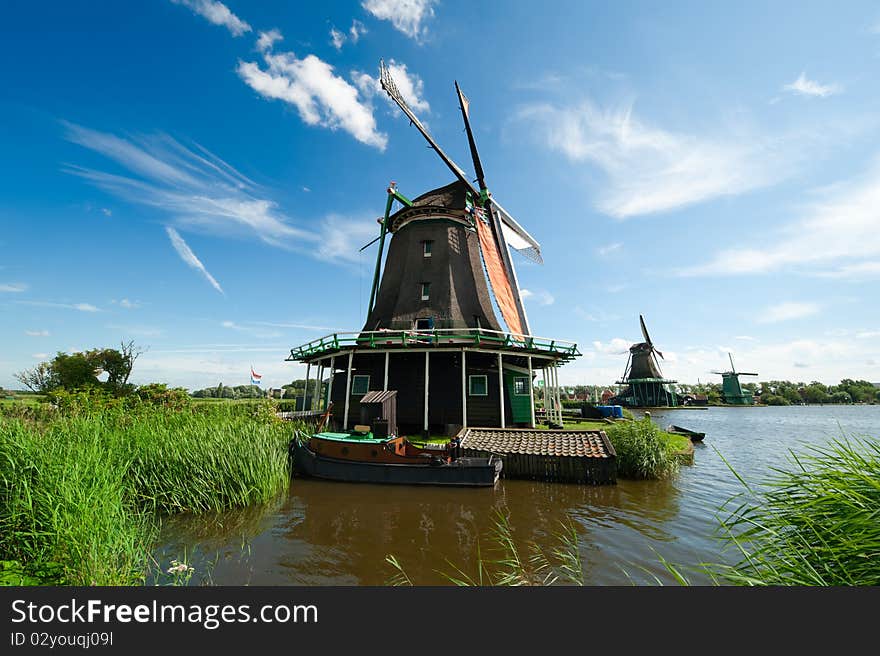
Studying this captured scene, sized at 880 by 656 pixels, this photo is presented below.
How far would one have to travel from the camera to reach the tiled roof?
11.8 meters

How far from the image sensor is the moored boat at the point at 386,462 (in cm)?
1062

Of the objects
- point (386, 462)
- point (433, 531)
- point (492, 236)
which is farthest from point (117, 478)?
point (492, 236)

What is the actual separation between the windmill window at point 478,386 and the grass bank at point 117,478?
8.31 meters

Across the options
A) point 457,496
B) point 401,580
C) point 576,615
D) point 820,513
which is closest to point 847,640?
point 820,513

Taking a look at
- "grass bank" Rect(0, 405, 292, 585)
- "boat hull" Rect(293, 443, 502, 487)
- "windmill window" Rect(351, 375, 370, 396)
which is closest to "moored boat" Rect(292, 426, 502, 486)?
"boat hull" Rect(293, 443, 502, 487)

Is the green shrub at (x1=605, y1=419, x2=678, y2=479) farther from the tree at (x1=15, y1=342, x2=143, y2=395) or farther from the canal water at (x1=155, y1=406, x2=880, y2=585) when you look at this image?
the tree at (x1=15, y1=342, x2=143, y2=395)

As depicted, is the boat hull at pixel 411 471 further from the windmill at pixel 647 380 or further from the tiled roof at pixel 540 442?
the windmill at pixel 647 380

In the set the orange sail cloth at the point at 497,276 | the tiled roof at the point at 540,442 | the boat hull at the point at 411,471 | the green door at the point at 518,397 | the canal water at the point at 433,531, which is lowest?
the canal water at the point at 433,531

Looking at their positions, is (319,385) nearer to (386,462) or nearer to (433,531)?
(386,462)

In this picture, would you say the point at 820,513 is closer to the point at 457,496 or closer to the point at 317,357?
the point at 457,496

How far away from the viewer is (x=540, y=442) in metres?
12.8

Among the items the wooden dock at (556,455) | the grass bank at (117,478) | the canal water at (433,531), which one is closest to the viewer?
the grass bank at (117,478)

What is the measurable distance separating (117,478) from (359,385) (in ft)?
43.8

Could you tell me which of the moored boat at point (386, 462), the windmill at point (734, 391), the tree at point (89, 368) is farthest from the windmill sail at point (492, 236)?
the windmill at point (734, 391)
